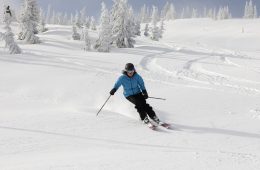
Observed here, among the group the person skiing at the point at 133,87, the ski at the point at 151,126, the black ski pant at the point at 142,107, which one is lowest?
the ski at the point at 151,126

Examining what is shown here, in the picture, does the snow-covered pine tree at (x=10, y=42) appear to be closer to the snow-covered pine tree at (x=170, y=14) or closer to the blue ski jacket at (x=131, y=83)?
the blue ski jacket at (x=131, y=83)

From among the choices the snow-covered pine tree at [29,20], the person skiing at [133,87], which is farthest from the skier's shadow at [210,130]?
the snow-covered pine tree at [29,20]

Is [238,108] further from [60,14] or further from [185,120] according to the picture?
[60,14]

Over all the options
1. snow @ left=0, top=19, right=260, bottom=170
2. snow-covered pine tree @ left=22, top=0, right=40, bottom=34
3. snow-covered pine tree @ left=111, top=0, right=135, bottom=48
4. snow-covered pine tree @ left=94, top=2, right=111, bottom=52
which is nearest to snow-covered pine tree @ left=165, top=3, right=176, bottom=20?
snow-covered pine tree @ left=111, top=0, right=135, bottom=48

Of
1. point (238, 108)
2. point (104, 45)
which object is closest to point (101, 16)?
point (104, 45)

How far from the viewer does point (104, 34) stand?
37812 mm

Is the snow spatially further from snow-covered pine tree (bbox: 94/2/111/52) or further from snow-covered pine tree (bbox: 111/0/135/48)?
snow-covered pine tree (bbox: 111/0/135/48)

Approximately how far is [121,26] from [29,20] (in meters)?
12.2

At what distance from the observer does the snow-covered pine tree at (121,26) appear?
44.0 meters

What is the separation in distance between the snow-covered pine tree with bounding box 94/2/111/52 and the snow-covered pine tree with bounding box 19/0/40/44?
885 centimetres

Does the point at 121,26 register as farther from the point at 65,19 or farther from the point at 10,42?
the point at 65,19

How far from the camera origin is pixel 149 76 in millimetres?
17047

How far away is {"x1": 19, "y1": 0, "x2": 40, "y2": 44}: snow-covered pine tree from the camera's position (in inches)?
1661

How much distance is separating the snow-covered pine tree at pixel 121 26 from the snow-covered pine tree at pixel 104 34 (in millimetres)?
3030
